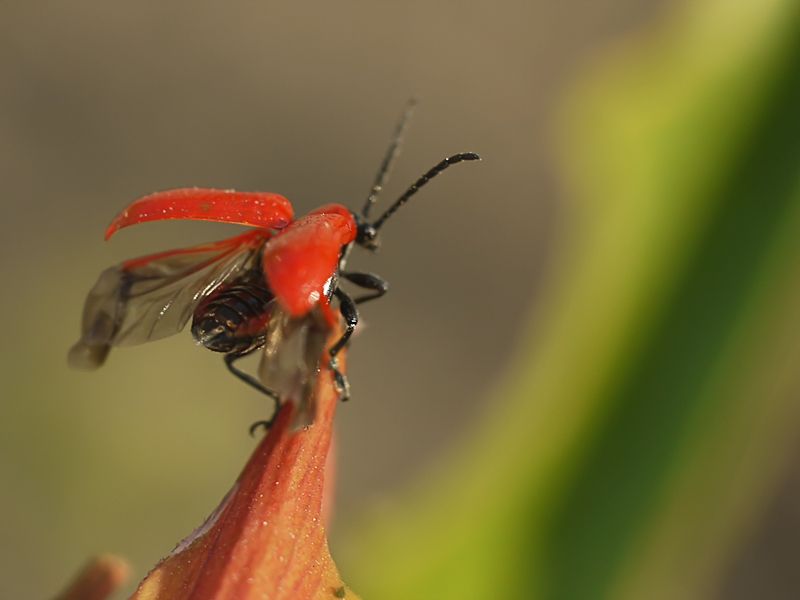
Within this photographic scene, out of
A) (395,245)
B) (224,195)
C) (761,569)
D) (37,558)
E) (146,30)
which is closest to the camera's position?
(224,195)

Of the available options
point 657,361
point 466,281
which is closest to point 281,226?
point 657,361

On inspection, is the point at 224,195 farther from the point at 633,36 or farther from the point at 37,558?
the point at 37,558

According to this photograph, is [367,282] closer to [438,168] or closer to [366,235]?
[366,235]

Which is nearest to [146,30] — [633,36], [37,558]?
[37,558]

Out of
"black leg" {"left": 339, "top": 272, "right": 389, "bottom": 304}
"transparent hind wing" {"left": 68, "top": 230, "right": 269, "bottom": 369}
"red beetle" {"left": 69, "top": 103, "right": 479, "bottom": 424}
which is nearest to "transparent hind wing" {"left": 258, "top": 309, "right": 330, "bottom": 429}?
"red beetle" {"left": 69, "top": 103, "right": 479, "bottom": 424}

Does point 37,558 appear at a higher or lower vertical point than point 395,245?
lower

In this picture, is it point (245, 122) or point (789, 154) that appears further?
point (245, 122)

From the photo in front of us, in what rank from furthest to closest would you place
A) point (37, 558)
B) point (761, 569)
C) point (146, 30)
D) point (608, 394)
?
point (146, 30) < point (761, 569) < point (37, 558) < point (608, 394)
